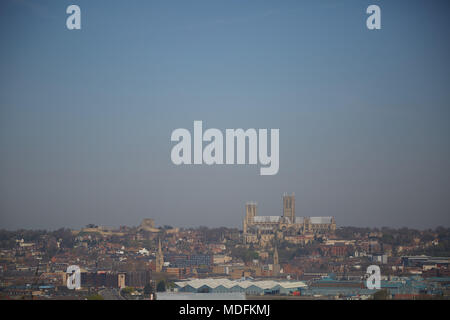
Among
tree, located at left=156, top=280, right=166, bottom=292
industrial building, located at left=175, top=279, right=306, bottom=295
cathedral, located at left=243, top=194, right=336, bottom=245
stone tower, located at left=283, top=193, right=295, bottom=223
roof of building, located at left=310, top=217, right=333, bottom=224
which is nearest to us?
industrial building, located at left=175, top=279, right=306, bottom=295

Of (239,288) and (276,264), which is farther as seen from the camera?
(276,264)

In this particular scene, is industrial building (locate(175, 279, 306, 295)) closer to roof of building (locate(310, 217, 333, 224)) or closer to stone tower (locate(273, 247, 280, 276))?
stone tower (locate(273, 247, 280, 276))

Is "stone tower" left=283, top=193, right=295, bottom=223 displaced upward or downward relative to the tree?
upward

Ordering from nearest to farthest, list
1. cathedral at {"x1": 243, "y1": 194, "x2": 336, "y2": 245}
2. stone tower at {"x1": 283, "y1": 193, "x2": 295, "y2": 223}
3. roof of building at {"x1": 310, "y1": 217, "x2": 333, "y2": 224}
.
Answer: stone tower at {"x1": 283, "y1": 193, "x2": 295, "y2": 223} < cathedral at {"x1": 243, "y1": 194, "x2": 336, "y2": 245} < roof of building at {"x1": 310, "y1": 217, "x2": 333, "y2": 224}

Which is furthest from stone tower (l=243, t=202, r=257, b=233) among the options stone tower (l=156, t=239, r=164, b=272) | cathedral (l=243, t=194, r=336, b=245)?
stone tower (l=156, t=239, r=164, b=272)

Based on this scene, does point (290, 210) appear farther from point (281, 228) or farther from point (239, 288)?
point (239, 288)

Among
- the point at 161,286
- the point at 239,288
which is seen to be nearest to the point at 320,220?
the point at 161,286

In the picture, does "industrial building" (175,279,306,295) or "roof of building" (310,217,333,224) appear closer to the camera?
"industrial building" (175,279,306,295)

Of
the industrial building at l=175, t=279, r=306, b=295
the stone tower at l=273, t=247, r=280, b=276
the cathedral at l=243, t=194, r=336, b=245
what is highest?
the cathedral at l=243, t=194, r=336, b=245

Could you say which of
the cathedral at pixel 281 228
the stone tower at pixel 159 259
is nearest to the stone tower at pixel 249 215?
the cathedral at pixel 281 228

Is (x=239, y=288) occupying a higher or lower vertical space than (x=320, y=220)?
lower

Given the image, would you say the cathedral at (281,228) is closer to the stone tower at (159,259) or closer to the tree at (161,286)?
the stone tower at (159,259)

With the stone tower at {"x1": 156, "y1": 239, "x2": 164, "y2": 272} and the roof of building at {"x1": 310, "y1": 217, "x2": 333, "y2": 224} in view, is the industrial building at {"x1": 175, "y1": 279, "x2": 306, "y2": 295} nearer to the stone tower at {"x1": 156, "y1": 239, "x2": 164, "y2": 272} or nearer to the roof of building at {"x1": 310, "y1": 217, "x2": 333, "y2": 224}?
the stone tower at {"x1": 156, "y1": 239, "x2": 164, "y2": 272}
